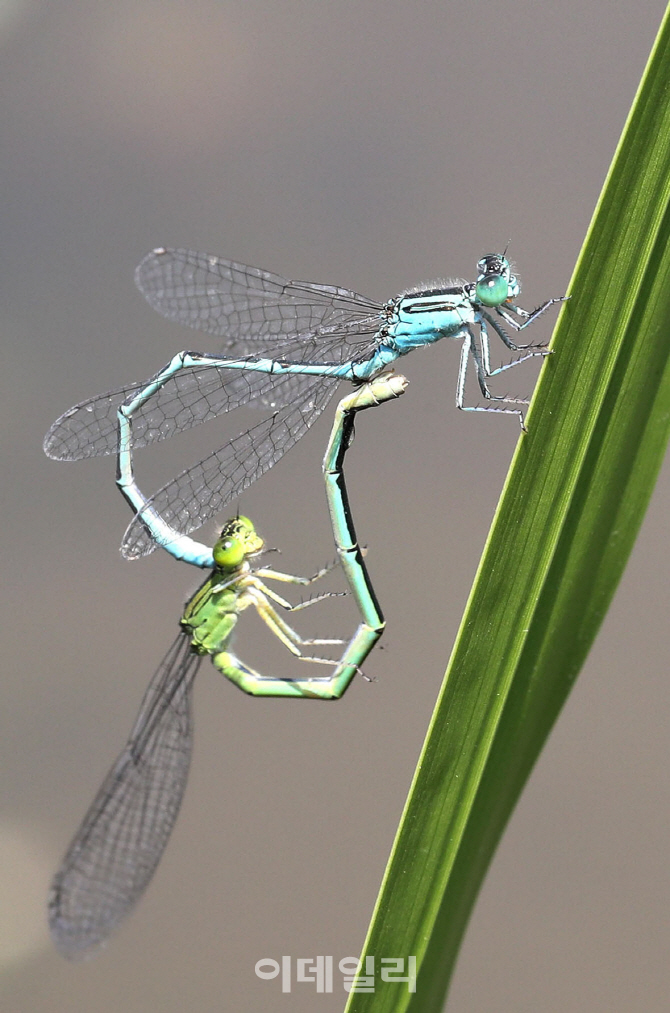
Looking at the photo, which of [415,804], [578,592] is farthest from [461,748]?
[578,592]

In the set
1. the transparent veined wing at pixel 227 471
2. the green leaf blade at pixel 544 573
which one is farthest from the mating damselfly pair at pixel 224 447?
the green leaf blade at pixel 544 573

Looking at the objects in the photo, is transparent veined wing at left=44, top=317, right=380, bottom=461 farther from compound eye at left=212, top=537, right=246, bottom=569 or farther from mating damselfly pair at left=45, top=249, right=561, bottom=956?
compound eye at left=212, top=537, right=246, bottom=569

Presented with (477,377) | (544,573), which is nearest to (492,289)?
(477,377)

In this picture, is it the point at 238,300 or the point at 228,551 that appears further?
the point at 238,300

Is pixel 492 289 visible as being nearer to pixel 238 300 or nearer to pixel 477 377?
pixel 477 377

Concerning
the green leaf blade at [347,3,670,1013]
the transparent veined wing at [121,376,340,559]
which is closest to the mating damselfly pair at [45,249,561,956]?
the transparent veined wing at [121,376,340,559]

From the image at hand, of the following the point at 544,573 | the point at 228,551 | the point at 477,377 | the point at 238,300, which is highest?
the point at 238,300

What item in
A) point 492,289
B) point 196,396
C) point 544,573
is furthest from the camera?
point 196,396

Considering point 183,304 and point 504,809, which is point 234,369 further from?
point 504,809

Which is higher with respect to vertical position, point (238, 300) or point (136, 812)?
point (238, 300)
